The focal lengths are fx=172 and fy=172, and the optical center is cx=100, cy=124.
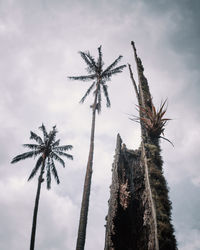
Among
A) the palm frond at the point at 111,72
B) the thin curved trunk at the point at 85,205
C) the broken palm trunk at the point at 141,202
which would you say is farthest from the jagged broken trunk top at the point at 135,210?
the palm frond at the point at 111,72

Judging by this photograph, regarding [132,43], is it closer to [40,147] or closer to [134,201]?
[134,201]

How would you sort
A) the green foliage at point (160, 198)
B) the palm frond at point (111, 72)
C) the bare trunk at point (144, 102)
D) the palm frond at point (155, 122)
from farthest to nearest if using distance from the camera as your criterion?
1. the palm frond at point (111, 72)
2. the palm frond at point (155, 122)
3. the bare trunk at point (144, 102)
4. the green foliage at point (160, 198)

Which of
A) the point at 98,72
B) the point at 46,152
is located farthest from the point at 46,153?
the point at 98,72

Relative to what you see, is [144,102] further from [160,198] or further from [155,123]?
[160,198]

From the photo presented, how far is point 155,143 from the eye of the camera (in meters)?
4.23

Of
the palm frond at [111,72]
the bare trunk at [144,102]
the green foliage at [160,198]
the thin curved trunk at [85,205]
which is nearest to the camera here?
the green foliage at [160,198]

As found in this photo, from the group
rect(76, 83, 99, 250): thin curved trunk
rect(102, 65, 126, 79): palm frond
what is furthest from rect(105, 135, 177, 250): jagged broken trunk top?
rect(102, 65, 126, 79): palm frond

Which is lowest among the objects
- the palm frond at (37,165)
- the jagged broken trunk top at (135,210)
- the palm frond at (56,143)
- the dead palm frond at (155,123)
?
the jagged broken trunk top at (135,210)

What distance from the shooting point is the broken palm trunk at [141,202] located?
9.28ft

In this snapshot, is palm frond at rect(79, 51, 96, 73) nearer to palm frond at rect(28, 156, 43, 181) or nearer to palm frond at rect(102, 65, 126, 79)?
palm frond at rect(102, 65, 126, 79)

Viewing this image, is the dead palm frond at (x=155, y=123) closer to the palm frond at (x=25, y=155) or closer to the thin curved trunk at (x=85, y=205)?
the thin curved trunk at (x=85, y=205)

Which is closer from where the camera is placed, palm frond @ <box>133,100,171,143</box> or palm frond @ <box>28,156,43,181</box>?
palm frond @ <box>133,100,171,143</box>

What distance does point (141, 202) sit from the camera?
4.14m

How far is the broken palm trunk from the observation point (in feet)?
9.28
